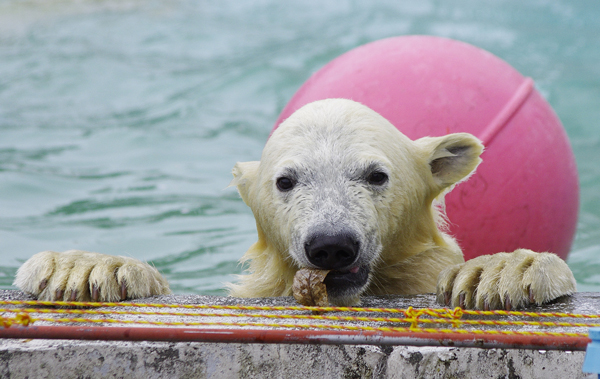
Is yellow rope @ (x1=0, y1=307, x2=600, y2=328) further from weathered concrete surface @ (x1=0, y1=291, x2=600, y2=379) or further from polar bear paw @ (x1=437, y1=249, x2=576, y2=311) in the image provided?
polar bear paw @ (x1=437, y1=249, x2=576, y2=311)

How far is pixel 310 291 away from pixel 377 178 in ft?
2.70

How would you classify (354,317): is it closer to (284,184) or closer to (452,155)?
(284,184)

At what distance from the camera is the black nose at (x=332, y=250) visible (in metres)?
2.92

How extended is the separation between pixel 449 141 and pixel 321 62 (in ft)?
32.5

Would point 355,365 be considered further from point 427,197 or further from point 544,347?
point 427,197

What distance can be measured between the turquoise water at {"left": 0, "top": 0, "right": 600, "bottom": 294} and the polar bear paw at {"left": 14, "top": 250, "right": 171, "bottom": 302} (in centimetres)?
311

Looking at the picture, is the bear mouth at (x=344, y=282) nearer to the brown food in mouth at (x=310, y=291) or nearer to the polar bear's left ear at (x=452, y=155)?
the brown food in mouth at (x=310, y=291)

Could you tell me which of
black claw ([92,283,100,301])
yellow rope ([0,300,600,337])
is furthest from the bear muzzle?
black claw ([92,283,100,301])

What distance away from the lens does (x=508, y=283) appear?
2.80 m

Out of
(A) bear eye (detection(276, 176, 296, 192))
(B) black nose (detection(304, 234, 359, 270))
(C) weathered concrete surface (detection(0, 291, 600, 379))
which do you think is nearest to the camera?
(C) weathered concrete surface (detection(0, 291, 600, 379))

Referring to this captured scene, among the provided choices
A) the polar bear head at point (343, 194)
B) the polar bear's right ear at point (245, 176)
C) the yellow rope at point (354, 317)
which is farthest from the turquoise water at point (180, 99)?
the yellow rope at point (354, 317)

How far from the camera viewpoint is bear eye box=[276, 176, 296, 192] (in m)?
3.46

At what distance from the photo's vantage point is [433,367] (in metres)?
2.35

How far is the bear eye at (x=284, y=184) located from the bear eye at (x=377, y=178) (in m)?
0.40
